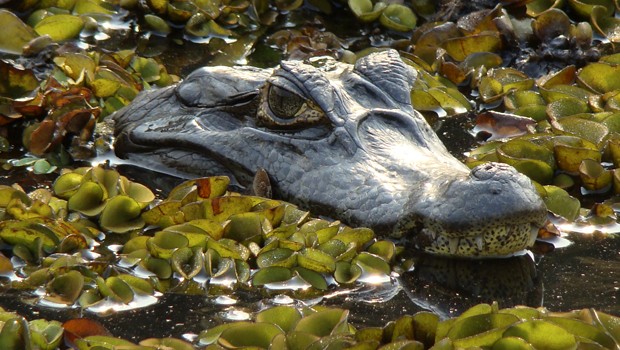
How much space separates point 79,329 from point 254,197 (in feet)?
4.87

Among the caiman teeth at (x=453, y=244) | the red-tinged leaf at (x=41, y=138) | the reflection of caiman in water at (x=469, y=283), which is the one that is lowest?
the red-tinged leaf at (x=41, y=138)

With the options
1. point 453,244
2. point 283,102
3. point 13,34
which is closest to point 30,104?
point 13,34

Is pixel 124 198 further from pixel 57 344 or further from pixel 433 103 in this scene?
pixel 433 103

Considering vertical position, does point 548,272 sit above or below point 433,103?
above

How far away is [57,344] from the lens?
416 cm

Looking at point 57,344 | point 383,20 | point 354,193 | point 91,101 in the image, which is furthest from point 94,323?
point 383,20

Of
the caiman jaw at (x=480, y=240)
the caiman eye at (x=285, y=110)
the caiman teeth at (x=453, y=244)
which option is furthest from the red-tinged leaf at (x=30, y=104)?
the caiman teeth at (x=453, y=244)

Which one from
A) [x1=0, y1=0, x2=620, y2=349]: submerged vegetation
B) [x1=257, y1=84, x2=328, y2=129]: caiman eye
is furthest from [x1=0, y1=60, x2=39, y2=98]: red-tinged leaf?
[x1=257, y1=84, x2=328, y2=129]: caiman eye

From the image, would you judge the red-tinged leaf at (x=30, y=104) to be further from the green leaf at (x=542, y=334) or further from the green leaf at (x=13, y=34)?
the green leaf at (x=542, y=334)

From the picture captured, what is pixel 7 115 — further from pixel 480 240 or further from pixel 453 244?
pixel 480 240

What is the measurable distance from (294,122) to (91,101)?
5.41 ft

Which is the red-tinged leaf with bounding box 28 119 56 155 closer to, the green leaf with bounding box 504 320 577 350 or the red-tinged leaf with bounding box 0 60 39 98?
the red-tinged leaf with bounding box 0 60 39 98

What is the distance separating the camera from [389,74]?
6305mm

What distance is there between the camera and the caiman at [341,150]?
502 centimetres
